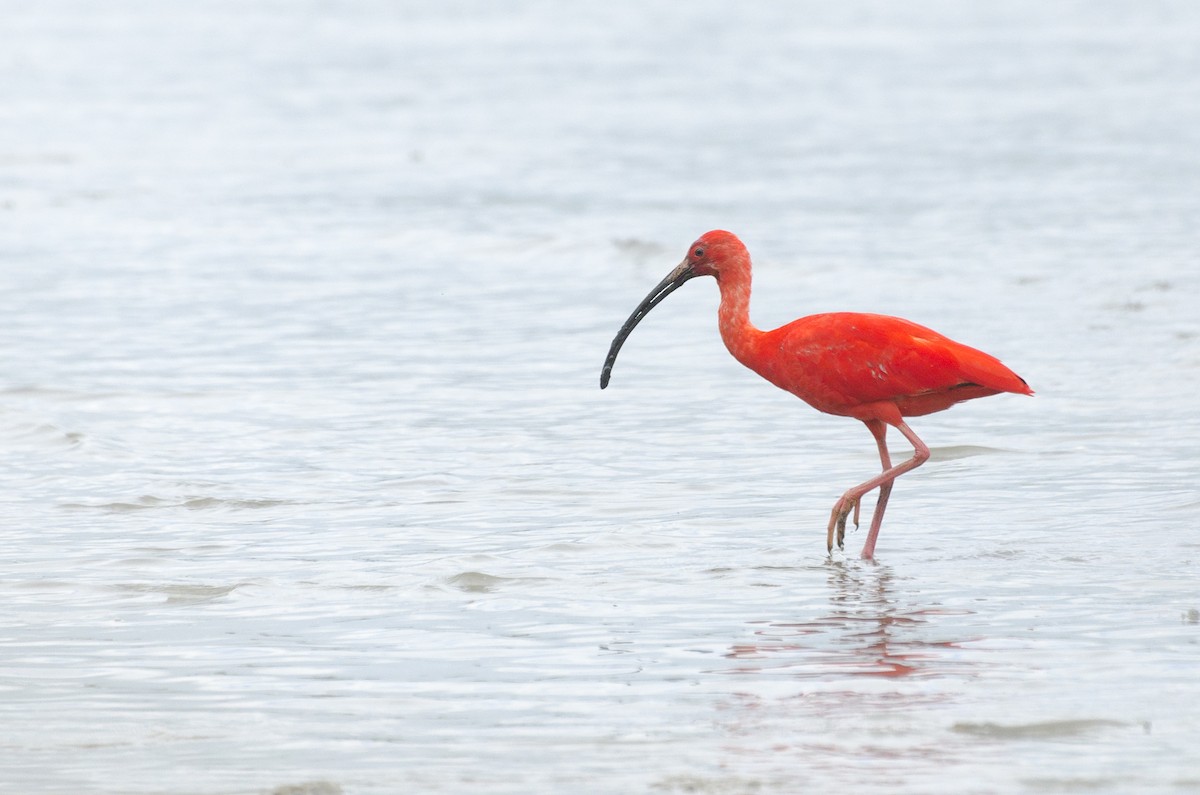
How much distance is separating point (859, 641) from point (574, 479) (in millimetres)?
3286

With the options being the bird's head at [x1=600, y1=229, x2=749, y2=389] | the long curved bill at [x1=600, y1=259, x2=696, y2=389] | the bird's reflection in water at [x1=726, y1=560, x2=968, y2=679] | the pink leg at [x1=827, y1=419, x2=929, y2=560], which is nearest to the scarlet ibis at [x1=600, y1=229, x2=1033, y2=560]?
the pink leg at [x1=827, y1=419, x2=929, y2=560]

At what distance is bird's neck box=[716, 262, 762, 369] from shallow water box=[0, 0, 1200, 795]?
816mm

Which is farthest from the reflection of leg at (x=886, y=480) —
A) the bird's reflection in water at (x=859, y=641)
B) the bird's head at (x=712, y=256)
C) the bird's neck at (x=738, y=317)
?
the bird's head at (x=712, y=256)

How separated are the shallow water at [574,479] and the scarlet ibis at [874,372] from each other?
15.1 inches

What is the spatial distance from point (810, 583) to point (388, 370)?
6028 millimetres

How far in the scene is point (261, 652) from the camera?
723cm

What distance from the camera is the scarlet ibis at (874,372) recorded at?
8719 millimetres

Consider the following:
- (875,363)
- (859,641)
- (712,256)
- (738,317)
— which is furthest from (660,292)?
(859,641)

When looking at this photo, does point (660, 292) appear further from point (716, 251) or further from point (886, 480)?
point (886, 480)

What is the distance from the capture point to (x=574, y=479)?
10445 mm

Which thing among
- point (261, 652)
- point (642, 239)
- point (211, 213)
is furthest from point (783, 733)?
point (211, 213)

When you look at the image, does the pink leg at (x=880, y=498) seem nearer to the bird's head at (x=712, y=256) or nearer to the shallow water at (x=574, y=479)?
the shallow water at (x=574, y=479)

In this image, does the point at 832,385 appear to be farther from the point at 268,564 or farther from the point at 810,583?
the point at 268,564

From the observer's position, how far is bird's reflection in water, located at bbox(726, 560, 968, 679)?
22.9 ft
